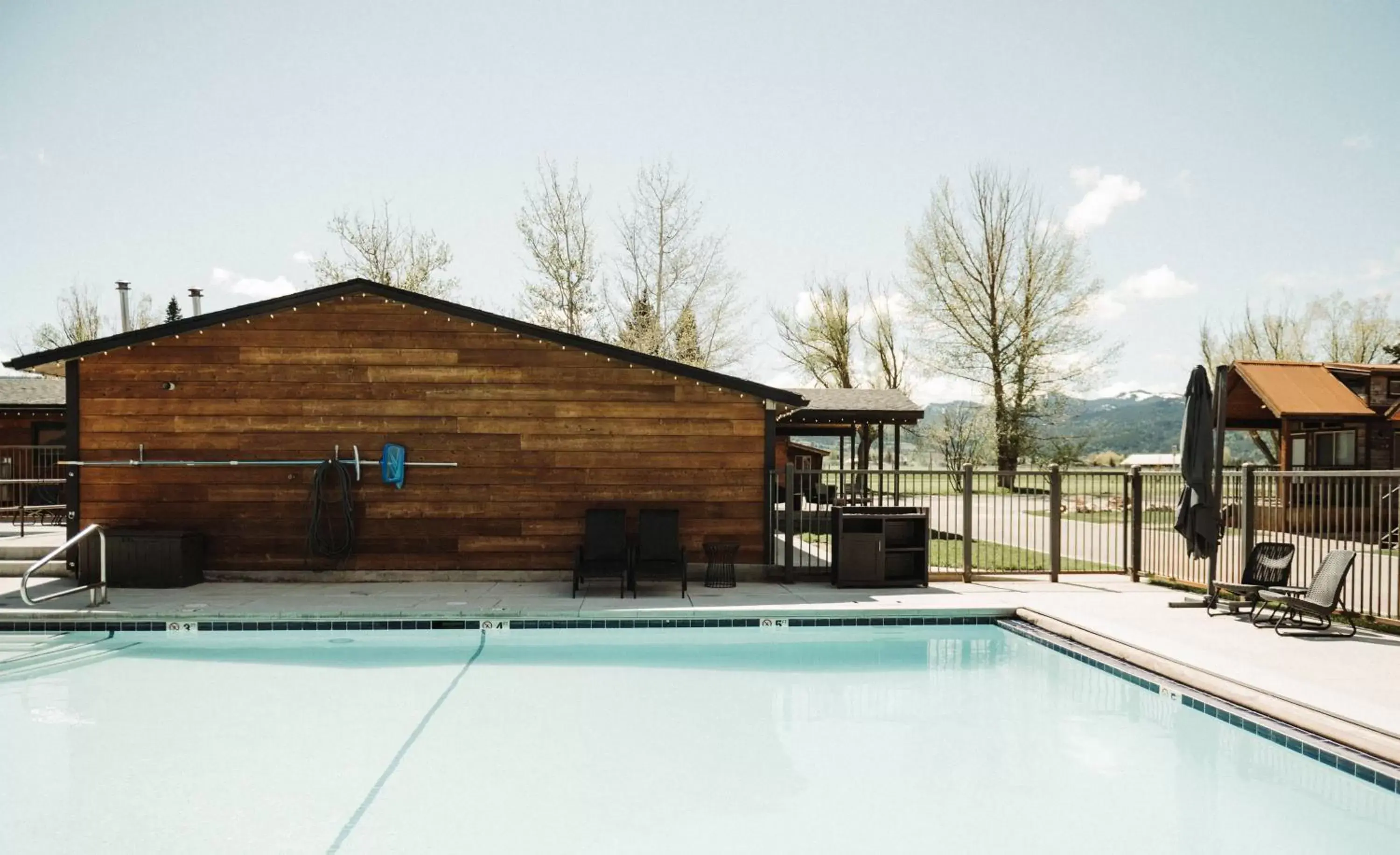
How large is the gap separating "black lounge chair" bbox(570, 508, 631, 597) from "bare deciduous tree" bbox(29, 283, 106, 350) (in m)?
34.8

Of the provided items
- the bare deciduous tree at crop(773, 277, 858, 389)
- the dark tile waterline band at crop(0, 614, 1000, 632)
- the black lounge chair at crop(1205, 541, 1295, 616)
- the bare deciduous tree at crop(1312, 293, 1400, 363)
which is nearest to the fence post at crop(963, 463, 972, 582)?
the black lounge chair at crop(1205, 541, 1295, 616)

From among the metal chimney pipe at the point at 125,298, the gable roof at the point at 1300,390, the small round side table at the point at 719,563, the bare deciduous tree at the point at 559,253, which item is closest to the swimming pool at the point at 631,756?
the small round side table at the point at 719,563

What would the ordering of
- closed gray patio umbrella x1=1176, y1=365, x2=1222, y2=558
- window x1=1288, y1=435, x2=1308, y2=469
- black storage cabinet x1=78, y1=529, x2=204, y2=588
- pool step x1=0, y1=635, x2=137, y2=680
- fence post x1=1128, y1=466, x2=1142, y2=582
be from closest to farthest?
pool step x1=0, y1=635, x2=137, y2=680
closed gray patio umbrella x1=1176, y1=365, x2=1222, y2=558
black storage cabinet x1=78, y1=529, x2=204, y2=588
fence post x1=1128, y1=466, x2=1142, y2=582
window x1=1288, y1=435, x2=1308, y2=469

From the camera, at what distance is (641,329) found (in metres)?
26.1

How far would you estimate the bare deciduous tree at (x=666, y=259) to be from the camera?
25.9 metres

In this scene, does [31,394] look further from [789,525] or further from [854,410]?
[854,410]

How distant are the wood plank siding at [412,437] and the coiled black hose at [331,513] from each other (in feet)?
0.57

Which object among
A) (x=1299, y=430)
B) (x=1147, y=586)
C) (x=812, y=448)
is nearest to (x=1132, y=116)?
(x=1147, y=586)

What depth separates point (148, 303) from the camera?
37312mm

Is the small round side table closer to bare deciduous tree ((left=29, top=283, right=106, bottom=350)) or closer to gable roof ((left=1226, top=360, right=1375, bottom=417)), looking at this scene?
gable roof ((left=1226, top=360, right=1375, bottom=417))

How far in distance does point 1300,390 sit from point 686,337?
16.9 meters

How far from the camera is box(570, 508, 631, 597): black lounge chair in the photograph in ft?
29.1

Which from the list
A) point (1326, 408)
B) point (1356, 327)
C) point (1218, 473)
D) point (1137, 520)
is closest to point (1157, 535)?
point (1137, 520)

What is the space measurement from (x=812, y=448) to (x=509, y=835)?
20679 mm
